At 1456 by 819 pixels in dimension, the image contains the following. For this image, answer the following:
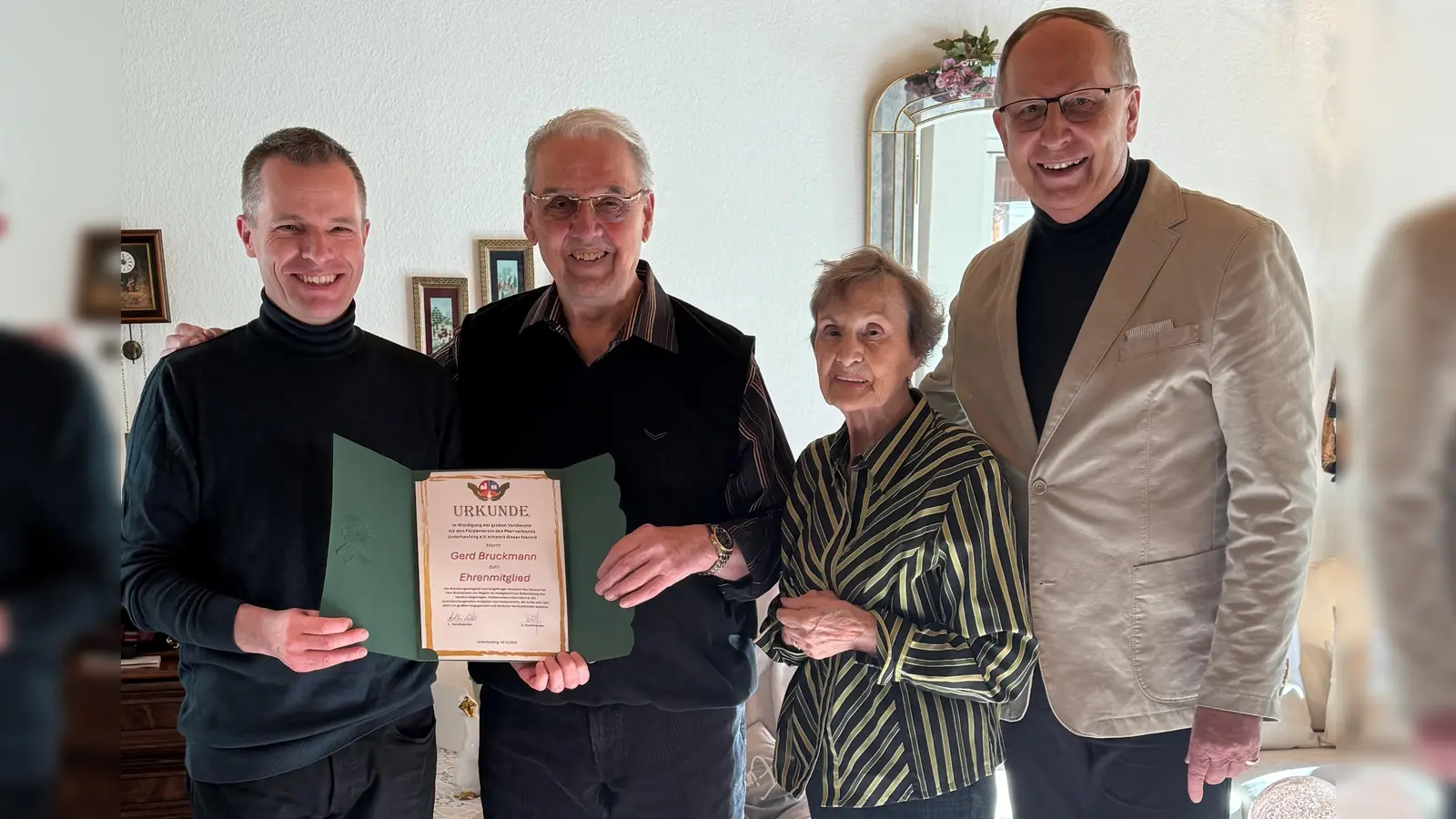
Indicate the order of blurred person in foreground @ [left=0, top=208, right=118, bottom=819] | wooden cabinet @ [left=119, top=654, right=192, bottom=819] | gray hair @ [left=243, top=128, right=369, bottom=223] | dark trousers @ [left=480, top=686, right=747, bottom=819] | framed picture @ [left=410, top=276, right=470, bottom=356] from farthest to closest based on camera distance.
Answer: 1. framed picture @ [left=410, top=276, right=470, bottom=356]
2. wooden cabinet @ [left=119, top=654, right=192, bottom=819]
3. dark trousers @ [left=480, top=686, right=747, bottom=819]
4. gray hair @ [left=243, top=128, right=369, bottom=223]
5. blurred person in foreground @ [left=0, top=208, right=118, bottom=819]

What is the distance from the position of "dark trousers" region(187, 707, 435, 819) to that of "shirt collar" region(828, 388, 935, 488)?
0.80m

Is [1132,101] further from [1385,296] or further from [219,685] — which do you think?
[219,685]

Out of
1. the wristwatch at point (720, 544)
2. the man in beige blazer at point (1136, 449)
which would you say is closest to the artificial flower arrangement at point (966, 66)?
the man in beige blazer at point (1136, 449)

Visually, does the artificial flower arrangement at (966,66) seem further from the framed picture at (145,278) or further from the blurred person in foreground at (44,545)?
the blurred person in foreground at (44,545)

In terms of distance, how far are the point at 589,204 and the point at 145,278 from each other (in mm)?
2287

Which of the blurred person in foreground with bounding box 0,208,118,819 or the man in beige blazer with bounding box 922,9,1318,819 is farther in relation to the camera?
the man in beige blazer with bounding box 922,9,1318,819

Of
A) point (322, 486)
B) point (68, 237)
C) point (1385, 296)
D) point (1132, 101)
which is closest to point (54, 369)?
point (68, 237)

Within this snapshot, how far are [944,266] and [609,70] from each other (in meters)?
1.38

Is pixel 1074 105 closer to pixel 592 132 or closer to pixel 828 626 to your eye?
pixel 592 132

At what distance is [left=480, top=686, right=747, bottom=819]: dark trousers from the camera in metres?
1.58

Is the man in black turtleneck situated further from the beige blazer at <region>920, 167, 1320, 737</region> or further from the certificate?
the beige blazer at <region>920, 167, 1320, 737</region>

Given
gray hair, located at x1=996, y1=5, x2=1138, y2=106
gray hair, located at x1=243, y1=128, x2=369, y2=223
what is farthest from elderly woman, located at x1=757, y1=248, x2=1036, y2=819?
gray hair, located at x1=243, y1=128, x2=369, y2=223

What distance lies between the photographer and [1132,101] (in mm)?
1560

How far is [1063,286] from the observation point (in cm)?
158
